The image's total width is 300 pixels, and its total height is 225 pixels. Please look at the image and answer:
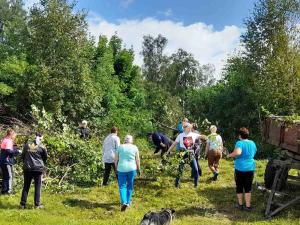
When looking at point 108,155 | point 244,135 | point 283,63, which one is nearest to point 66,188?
point 108,155

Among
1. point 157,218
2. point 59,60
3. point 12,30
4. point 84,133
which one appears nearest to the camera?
point 157,218

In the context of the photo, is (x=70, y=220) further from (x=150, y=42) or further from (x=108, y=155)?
(x=150, y=42)

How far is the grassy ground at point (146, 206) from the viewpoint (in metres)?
9.88

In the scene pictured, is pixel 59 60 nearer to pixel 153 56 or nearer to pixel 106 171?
pixel 106 171

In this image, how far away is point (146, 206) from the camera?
11.4 metres

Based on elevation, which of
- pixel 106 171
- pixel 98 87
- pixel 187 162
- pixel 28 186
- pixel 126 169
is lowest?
pixel 28 186

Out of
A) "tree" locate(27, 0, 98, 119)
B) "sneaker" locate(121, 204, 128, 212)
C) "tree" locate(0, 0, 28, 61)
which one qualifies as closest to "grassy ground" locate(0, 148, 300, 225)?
"sneaker" locate(121, 204, 128, 212)

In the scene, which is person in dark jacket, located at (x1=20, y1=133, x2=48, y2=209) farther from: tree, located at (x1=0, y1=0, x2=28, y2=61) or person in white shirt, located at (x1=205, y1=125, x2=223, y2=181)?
tree, located at (x1=0, y1=0, x2=28, y2=61)

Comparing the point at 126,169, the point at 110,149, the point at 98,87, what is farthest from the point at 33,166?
the point at 98,87

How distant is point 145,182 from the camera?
1356 cm

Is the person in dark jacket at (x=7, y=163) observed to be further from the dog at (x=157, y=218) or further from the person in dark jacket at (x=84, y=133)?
the dog at (x=157, y=218)

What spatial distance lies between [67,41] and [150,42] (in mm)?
48044

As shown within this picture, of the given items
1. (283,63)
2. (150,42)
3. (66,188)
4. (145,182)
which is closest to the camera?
(66,188)

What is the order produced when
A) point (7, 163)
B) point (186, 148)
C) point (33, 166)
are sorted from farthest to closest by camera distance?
point (186, 148)
point (7, 163)
point (33, 166)
